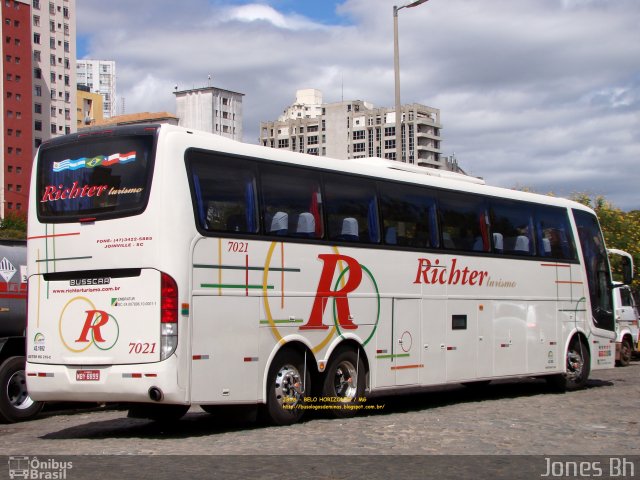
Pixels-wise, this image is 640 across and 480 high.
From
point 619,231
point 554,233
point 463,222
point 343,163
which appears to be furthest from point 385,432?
point 619,231

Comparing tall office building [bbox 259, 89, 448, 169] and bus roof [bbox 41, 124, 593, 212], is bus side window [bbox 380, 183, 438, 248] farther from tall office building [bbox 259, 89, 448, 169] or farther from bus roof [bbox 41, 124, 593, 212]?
tall office building [bbox 259, 89, 448, 169]

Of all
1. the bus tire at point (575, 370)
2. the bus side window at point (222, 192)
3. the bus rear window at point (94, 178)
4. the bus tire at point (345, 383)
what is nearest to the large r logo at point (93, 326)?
the bus rear window at point (94, 178)

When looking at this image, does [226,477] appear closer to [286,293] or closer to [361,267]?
[286,293]

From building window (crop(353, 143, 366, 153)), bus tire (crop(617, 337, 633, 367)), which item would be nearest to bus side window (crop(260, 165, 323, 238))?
bus tire (crop(617, 337, 633, 367))

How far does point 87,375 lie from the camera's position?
11539mm

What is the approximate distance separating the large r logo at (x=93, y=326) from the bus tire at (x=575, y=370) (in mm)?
10876

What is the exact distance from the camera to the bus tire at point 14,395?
14117 millimetres

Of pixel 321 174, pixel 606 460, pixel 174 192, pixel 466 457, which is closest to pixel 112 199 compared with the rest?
pixel 174 192

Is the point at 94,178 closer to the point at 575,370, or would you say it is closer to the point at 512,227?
the point at 512,227

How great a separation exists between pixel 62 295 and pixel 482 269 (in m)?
7.85

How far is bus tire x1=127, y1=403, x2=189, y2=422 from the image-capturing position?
12609mm

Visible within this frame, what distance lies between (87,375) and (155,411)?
61.2 inches

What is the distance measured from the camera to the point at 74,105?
5945 inches

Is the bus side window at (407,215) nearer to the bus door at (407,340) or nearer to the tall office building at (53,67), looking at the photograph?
the bus door at (407,340)
